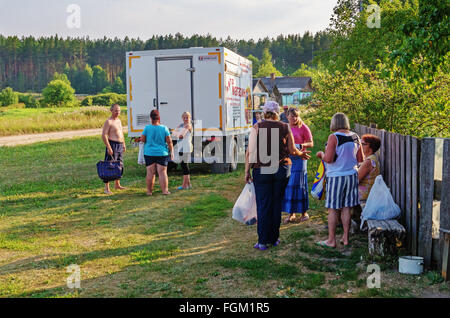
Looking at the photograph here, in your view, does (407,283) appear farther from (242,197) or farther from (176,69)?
(176,69)

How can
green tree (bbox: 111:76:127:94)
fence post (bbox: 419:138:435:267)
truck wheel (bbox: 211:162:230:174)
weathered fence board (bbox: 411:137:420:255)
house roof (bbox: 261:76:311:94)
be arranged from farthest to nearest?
green tree (bbox: 111:76:127:94)
house roof (bbox: 261:76:311:94)
truck wheel (bbox: 211:162:230:174)
weathered fence board (bbox: 411:137:420:255)
fence post (bbox: 419:138:435:267)

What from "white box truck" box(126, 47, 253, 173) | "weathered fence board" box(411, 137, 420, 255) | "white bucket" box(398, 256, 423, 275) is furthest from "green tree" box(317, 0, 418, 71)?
"white bucket" box(398, 256, 423, 275)

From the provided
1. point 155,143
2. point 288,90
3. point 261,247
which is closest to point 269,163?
point 261,247

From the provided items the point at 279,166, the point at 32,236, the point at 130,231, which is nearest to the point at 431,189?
the point at 279,166

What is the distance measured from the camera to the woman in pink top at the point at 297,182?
7012mm

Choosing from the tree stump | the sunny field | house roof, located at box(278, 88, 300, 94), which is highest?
house roof, located at box(278, 88, 300, 94)

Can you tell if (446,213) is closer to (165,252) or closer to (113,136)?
(165,252)

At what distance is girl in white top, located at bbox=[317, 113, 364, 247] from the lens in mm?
5652

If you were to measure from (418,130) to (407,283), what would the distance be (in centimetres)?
533

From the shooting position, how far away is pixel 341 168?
568 centimetres

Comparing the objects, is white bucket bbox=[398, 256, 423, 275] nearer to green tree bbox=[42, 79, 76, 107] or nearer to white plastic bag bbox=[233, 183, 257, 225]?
white plastic bag bbox=[233, 183, 257, 225]

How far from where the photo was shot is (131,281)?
16.0 feet

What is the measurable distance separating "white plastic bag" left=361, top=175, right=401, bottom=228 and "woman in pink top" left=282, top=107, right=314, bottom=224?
160 centimetres

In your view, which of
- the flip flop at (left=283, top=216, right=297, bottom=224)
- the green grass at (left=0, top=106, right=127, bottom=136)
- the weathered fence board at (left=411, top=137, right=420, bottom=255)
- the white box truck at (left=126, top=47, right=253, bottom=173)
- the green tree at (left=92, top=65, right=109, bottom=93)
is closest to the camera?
the weathered fence board at (left=411, top=137, right=420, bottom=255)
